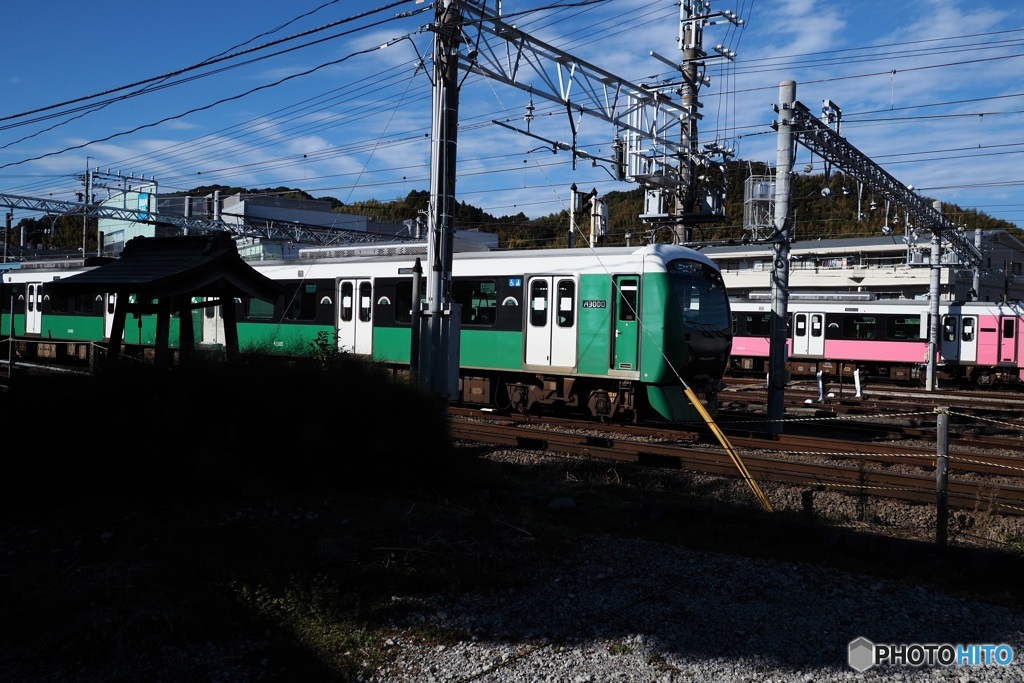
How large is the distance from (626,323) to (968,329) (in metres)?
21.6

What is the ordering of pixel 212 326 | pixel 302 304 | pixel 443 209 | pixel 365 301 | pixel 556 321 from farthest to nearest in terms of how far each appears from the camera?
pixel 212 326, pixel 302 304, pixel 365 301, pixel 556 321, pixel 443 209

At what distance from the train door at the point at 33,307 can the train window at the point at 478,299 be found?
15.4 meters

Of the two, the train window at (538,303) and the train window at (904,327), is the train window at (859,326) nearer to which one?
the train window at (904,327)

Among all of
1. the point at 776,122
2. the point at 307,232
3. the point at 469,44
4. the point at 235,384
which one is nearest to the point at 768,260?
the point at 307,232

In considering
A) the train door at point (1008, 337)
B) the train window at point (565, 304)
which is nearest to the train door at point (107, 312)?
the train window at point (565, 304)

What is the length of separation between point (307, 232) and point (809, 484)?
97.7 feet

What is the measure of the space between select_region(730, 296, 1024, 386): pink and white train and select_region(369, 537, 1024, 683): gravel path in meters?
24.6

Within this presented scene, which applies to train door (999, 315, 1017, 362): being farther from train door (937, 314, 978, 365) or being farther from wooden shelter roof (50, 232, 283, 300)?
wooden shelter roof (50, 232, 283, 300)

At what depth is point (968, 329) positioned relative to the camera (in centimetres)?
3003

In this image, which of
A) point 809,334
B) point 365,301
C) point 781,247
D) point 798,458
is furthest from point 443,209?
point 809,334

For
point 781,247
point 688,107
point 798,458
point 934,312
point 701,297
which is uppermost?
point 688,107

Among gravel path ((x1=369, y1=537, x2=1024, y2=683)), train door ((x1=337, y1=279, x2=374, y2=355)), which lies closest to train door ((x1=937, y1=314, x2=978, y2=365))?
train door ((x1=337, y1=279, x2=374, y2=355))

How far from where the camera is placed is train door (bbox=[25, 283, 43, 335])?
2502 cm

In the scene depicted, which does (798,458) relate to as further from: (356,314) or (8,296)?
(8,296)
